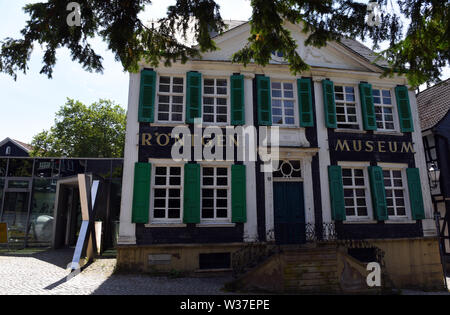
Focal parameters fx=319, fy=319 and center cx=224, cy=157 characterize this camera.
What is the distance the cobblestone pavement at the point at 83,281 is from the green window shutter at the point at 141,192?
1704 millimetres

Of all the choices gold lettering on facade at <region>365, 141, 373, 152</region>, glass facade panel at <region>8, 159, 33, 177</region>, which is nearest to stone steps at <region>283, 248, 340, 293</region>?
gold lettering on facade at <region>365, 141, 373, 152</region>

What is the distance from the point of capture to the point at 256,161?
1069 centimetres

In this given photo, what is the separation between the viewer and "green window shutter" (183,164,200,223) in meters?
9.88

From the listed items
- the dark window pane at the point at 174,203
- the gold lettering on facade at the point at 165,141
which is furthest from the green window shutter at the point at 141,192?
the gold lettering on facade at the point at 165,141

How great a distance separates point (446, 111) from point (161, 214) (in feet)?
44.5

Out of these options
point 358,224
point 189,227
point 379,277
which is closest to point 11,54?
point 189,227

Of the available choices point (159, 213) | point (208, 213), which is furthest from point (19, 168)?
point (208, 213)

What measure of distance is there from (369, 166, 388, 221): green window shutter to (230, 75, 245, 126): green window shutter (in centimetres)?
493

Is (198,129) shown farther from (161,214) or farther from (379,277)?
(379,277)

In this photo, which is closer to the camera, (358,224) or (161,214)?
(161,214)

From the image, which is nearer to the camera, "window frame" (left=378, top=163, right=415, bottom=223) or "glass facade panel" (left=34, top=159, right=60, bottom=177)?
"window frame" (left=378, top=163, right=415, bottom=223)

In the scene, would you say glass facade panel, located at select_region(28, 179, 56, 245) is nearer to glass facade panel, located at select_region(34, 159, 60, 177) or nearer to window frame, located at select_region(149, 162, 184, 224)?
glass facade panel, located at select_region(34, 159, 60, 177)

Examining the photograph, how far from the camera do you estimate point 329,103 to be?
38.0 feet

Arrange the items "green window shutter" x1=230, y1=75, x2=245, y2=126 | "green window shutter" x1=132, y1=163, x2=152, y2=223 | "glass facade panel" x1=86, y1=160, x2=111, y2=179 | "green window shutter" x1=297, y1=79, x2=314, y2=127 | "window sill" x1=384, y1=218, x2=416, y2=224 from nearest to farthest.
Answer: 1. "green window shutter" x1=132, y1=163, x2=152, y2=223
2. "green window shutter" x1=230, y1=75, x2=245, y2=126
3. "window sill" x1=384, y1=218, x2=416, y2=224
4. "green window shutter" x1=297, y1=79, x2=314, y2=127
5. "glass facade panel" x1=86, y1=160, x2=111, y2=179
